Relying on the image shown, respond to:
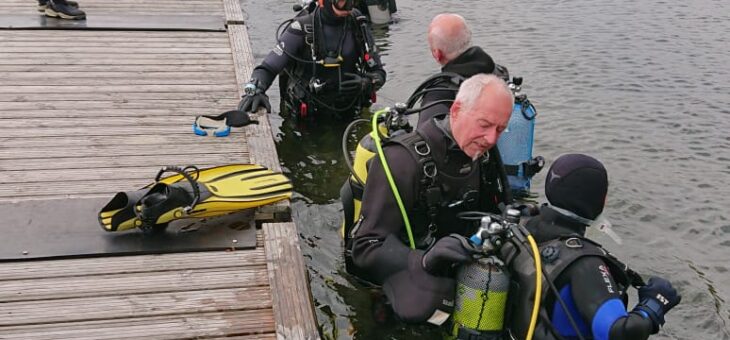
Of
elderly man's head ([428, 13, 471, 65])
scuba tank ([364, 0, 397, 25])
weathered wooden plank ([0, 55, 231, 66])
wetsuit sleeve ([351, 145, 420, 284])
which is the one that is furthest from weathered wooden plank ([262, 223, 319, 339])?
scuba tank ([364, 0, 397, 25])

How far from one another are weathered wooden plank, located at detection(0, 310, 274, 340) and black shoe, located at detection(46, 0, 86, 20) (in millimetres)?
5783

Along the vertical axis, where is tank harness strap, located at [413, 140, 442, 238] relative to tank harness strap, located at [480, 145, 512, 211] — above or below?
above

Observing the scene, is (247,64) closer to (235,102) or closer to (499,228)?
(235,102)

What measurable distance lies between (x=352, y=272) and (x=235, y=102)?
2614 mm

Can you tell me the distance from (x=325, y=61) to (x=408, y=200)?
302cm

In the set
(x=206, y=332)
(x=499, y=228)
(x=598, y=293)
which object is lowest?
(x=206, y=332)

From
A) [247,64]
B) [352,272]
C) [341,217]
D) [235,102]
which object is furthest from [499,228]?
[247,64]

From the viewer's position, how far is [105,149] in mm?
5066

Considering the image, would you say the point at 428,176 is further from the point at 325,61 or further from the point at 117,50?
the point at 117,50

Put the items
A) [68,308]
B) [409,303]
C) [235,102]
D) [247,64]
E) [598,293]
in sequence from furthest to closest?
[247,64], [235,102], [68,308], [409,303], [598,293]

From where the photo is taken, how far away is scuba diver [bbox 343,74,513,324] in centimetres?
309

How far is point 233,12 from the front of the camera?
29.0 feet

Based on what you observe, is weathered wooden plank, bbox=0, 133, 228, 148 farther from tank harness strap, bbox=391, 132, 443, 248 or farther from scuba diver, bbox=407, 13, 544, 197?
tank harness strap, bbox=391, 132, 443, 248

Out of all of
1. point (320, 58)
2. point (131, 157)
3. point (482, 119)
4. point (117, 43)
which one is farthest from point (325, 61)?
point (482, 119)
